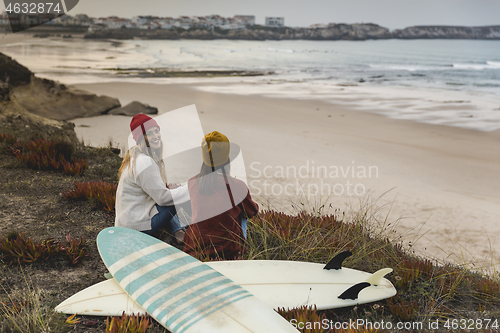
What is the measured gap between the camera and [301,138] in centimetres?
1050

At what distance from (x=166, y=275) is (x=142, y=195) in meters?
0.91

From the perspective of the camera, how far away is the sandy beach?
Answer: 5223 millimetres

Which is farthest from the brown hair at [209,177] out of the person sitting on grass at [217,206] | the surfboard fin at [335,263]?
the surfboard fin at [335,263]

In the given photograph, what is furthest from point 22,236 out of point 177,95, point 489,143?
point 177,95

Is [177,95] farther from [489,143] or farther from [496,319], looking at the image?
[496,319]

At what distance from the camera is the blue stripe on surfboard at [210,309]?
267 cm

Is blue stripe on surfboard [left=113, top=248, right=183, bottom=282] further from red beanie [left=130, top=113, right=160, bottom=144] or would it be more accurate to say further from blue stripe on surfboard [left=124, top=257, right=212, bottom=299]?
red beanie [left=130, top=113, right=160, bottom=144]

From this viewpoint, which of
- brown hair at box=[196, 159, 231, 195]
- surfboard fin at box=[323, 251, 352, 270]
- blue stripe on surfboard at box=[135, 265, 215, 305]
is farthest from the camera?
surfboard fin at box=[323, 251, 352, 270]

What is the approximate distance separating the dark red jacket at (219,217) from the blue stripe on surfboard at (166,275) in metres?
0.26

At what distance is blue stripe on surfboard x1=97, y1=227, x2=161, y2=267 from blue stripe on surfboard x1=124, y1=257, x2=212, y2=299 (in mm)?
367

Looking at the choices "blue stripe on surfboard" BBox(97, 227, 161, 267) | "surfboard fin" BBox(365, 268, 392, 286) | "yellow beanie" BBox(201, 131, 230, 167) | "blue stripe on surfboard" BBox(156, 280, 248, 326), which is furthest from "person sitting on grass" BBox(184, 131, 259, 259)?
"surfboard fin" BBox(365, 268, 392, 286)

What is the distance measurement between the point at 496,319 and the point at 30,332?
3471 mm

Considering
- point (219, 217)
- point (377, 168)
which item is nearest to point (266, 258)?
point (219, 217)

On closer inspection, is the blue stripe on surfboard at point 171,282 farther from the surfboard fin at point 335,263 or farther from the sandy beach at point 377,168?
the sandy beach at point 377,168
